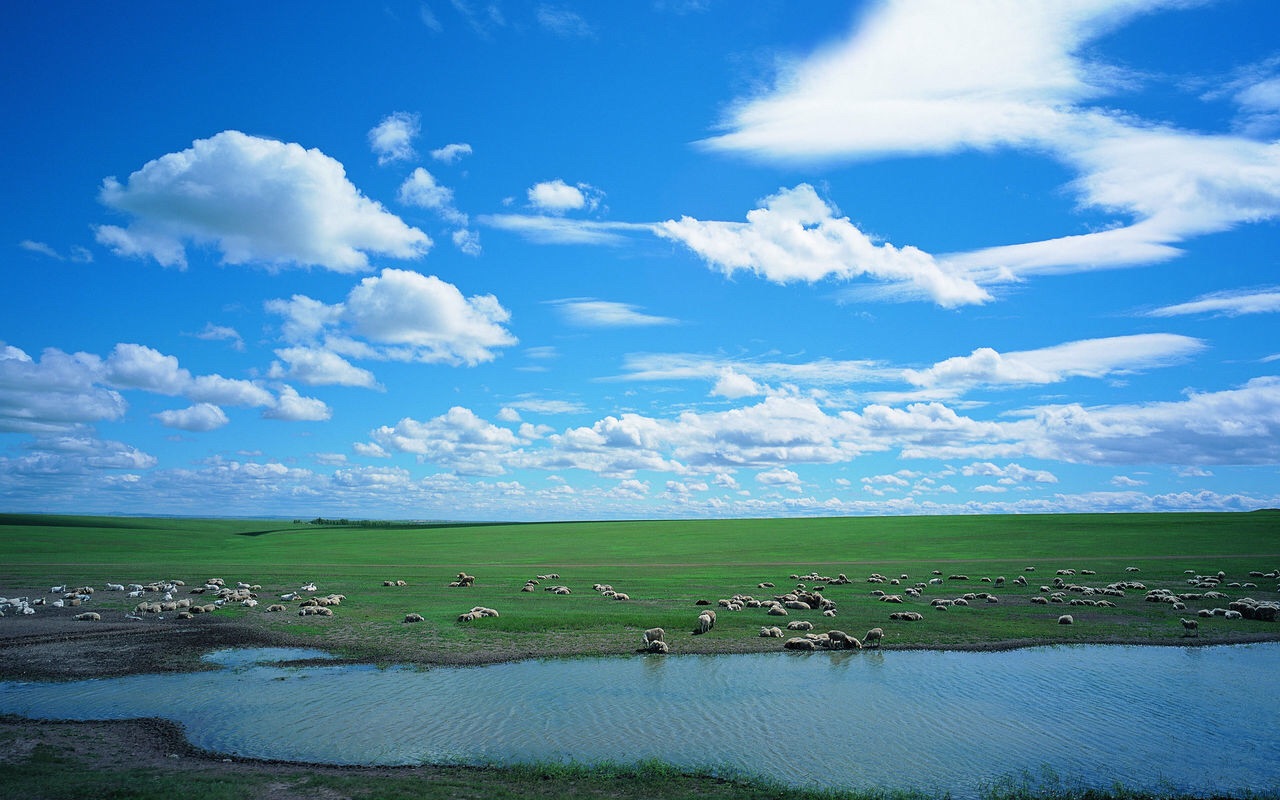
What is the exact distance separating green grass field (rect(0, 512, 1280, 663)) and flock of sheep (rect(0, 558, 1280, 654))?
69 cm

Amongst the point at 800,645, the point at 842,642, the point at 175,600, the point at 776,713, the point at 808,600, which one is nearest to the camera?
the point at 776,713

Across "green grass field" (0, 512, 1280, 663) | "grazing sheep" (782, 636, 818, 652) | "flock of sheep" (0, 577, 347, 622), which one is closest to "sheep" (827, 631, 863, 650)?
"grazing sheep" (782, 636, 818, 652)

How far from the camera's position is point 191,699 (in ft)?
66.8

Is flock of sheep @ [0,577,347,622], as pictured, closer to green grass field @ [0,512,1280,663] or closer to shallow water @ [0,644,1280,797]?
green grass field @ [0,512,1280,663]

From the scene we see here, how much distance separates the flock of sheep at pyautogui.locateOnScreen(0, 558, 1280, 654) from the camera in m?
30.3

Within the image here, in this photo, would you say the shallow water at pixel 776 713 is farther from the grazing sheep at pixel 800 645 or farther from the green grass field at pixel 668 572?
the green grass field at pixel 668 572

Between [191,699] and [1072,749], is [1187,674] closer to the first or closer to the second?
[1072,749]

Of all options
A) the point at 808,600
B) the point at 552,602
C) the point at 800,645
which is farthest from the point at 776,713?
the point at 552,602

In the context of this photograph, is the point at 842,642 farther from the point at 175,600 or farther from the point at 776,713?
the point at 175,600

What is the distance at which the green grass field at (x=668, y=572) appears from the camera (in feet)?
99.1

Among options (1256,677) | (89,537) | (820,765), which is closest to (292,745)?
(820,765)

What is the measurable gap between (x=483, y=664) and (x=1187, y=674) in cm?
2360

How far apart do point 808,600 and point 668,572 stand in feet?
76.1

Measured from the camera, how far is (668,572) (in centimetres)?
5941
